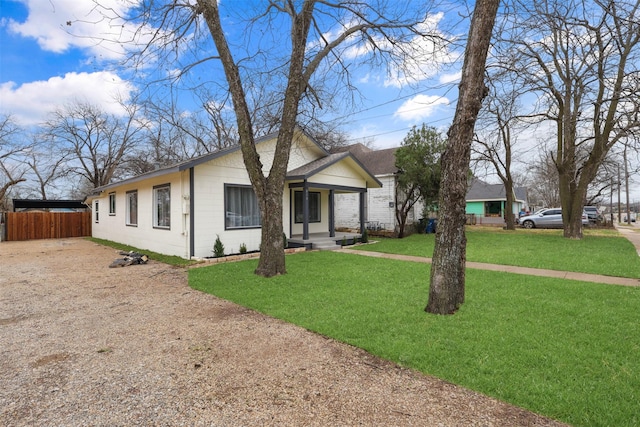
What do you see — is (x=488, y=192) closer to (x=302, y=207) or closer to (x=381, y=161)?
(x=381, y=161)

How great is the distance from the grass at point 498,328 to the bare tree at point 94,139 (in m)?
23.9

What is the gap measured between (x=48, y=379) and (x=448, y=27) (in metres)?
7.74

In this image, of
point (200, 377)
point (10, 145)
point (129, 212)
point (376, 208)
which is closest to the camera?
point (200, 377)

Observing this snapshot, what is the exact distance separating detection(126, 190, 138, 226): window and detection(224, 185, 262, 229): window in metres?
4.46

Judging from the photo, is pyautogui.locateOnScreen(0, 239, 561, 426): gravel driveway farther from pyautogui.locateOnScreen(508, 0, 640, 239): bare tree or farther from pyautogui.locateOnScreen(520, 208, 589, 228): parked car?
pyautogui.locateOnScreen(520, 208, 589, 228): parked car

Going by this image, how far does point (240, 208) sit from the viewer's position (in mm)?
10758

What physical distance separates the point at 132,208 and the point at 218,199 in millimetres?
5035

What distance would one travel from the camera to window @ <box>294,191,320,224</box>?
13.2 metres

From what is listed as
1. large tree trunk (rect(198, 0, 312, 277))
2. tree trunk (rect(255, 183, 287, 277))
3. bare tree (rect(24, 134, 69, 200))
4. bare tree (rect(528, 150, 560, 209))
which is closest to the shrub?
large tree trunk (rect(198, 0, 312, 277))

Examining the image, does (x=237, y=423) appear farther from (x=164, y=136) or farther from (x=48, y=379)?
(x=164, y=136)

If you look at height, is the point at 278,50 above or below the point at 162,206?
above

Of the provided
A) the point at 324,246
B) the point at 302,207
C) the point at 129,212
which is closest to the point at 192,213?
the point at 324,246

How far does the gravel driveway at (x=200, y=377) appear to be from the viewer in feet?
7.73

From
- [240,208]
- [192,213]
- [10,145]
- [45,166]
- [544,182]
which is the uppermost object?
[10,145]
